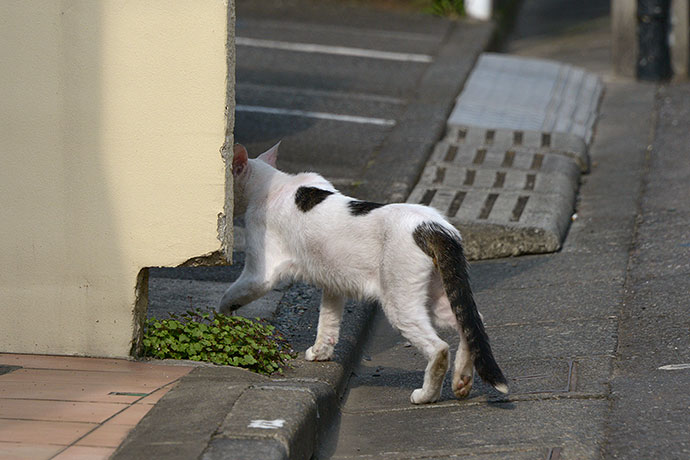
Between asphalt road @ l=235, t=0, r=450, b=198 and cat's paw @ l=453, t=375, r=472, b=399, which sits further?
asphalt road @ l=235, t=0, r=450, b=198

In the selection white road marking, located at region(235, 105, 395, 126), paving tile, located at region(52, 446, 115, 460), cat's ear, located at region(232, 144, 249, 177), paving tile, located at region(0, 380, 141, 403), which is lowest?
paving tile, located at region(0, 380, 141, 403)

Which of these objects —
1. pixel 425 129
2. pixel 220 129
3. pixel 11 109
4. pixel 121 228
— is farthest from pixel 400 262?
pixel 425 129

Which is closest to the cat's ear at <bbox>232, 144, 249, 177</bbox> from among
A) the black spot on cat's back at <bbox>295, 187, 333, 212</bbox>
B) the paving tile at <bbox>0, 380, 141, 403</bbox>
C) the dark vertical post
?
the black spot on cat's back at <bbox>295, 187, 333, 212</bbox>

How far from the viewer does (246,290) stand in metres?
4.77

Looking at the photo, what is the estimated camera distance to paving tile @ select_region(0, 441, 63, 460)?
3.42 metres

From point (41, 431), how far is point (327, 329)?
1.53 meters

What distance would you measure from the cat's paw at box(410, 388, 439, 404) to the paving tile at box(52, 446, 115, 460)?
1452 mm

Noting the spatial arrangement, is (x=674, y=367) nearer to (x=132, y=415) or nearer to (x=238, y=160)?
(x=238, y=160)

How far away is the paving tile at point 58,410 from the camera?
3791mm

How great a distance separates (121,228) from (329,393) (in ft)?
3.71

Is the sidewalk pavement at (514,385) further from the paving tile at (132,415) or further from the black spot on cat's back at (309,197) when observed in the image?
the black spot on cat's back at (309,197)

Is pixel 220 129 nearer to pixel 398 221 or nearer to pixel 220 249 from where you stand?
pixel 220 249

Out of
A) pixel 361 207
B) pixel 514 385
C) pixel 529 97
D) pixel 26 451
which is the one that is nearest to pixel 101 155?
pixel 361 207

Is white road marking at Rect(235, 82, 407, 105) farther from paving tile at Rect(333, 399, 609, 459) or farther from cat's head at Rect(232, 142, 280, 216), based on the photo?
paving tile at Rect(333, 399, 609, 459)
